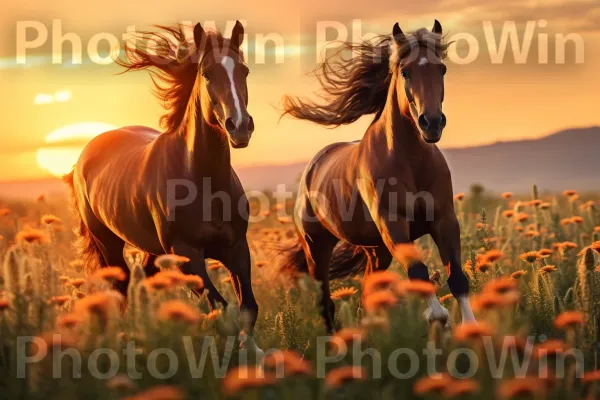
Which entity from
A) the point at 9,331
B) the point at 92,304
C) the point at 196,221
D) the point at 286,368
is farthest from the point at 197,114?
the point at 286,368

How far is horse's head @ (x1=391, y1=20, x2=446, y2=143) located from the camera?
23.0ft

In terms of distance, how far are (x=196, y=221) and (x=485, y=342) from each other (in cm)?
329

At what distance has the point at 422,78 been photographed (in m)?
7.23

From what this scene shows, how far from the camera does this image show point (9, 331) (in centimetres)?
558

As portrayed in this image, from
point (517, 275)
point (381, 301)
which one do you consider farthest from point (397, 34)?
point (381, 301)

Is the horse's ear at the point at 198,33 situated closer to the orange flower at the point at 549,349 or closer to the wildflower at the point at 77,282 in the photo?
the wildflower at the point at 77,282

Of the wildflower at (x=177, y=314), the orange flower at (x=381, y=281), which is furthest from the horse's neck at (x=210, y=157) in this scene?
the wildflower at (x=177, y=314)

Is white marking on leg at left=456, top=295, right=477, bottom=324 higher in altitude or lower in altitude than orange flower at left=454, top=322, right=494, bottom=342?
Result: lower

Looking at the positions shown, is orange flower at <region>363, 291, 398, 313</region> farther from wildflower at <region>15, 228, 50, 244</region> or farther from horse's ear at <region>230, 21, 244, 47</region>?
horse's ear at <region>230, 21, 244, 47</region>

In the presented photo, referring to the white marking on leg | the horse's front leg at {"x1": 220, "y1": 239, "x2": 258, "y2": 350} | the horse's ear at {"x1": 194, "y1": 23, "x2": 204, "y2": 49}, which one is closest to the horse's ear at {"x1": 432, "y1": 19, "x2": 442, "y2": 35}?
the horse's ear at {"x1": 194, "y1": 23, "x2": 204, "y2": 49}

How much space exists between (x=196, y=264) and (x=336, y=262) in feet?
9.81

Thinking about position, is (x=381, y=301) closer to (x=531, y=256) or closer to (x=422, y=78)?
(x=422, y=78)

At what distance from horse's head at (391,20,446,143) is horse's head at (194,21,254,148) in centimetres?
131

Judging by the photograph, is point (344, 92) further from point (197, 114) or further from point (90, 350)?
point (90, 350)
